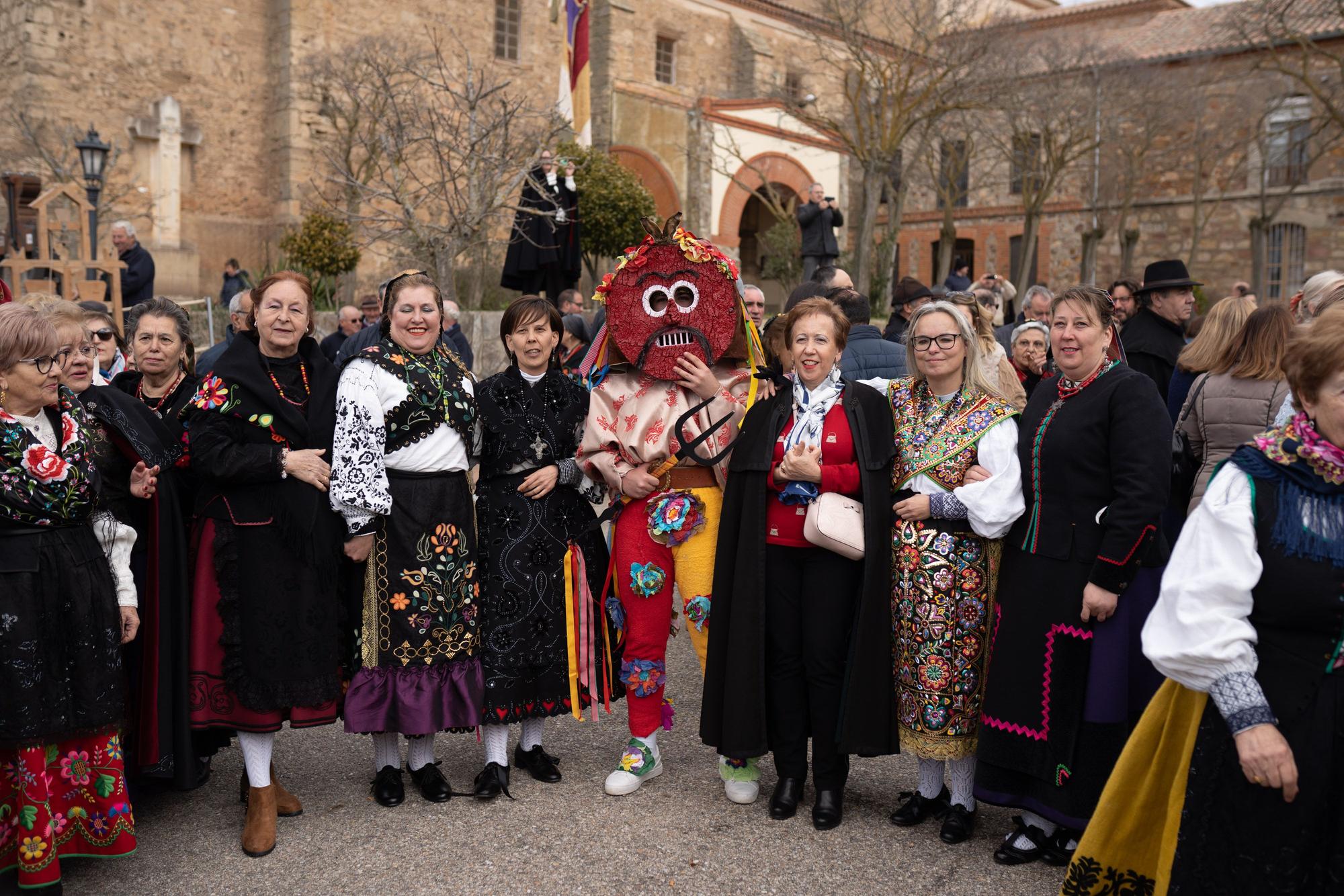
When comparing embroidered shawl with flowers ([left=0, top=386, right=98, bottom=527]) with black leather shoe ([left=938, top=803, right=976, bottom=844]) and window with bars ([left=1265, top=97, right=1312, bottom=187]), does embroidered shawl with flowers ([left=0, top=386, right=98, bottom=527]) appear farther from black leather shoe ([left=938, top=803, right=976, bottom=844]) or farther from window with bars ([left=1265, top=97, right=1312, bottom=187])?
window with bars ([left=1265, top=97, right=1312, bottom=187])

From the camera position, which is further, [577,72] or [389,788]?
[577,72]

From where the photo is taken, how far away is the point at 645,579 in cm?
427

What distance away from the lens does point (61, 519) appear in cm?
337

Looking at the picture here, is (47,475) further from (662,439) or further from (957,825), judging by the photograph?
(957,825)

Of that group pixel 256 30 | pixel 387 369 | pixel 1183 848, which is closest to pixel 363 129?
pixel 256 30

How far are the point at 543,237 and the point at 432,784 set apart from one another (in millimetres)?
8947

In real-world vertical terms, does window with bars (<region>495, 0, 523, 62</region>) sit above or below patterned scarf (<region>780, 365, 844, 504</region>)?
above

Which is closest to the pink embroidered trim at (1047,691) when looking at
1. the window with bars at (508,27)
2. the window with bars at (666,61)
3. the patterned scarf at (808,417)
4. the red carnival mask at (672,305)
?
the patterned scarf at (808,417)

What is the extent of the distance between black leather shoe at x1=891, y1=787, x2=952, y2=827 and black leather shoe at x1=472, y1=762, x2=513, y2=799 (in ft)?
4.80

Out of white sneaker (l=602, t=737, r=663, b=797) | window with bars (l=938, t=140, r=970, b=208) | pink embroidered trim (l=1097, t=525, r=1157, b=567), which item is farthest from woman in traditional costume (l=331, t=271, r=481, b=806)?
window with bars (l=938, t=140, r=970, b=208)

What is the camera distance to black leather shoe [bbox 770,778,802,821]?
402cm

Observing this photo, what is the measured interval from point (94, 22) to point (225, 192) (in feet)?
10.3

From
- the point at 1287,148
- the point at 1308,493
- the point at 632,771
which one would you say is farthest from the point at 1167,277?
the point at 1287,148

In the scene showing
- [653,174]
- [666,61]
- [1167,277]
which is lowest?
[1167,277]
